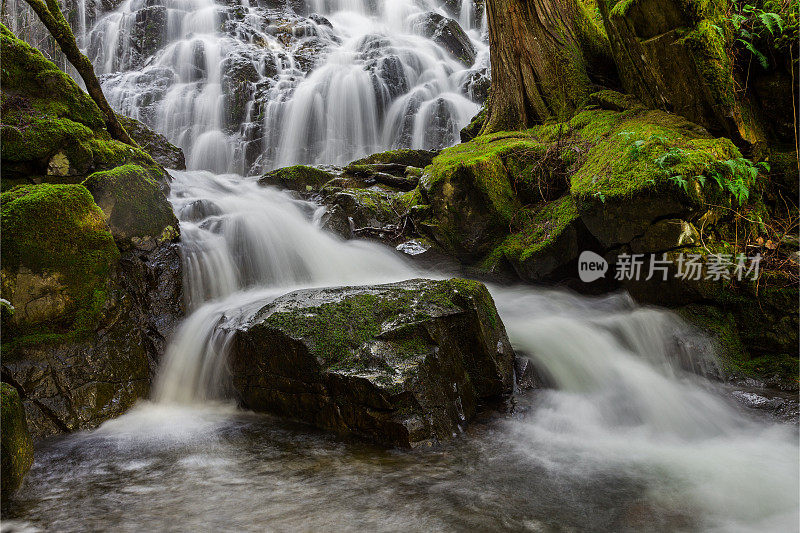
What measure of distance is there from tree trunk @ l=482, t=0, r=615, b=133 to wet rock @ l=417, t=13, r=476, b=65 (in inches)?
441

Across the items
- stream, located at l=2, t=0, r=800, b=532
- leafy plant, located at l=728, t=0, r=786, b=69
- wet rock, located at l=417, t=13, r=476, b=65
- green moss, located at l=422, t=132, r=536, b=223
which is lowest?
stream, located at l=2, t=0, r=800, b=532

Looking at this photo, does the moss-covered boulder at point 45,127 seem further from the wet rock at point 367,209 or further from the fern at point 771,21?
the fern at point 771,21

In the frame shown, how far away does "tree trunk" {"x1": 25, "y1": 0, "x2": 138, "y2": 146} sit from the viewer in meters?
5.73

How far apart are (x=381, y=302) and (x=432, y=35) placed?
19.6 m

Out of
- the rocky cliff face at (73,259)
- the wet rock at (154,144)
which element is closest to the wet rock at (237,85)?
the wet rock at (154,144)

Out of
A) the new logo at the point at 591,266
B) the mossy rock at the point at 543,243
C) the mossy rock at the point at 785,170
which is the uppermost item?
the mossy rock at the point at 785,170

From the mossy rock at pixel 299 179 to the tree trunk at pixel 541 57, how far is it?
3.73m

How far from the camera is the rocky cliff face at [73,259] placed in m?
3.75

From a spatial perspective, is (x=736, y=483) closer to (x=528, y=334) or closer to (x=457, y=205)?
(x=528, y=334)

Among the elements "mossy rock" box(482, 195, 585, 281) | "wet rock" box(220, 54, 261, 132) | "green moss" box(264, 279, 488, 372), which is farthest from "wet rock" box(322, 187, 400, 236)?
"wet rock" box(220, 54, 261, 132)

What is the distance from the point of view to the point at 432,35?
20.0 metres

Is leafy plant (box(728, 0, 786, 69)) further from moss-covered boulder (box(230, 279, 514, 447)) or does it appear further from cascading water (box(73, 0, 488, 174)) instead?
cascading water (box(73, 0, 488, 174))

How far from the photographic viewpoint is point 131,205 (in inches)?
197

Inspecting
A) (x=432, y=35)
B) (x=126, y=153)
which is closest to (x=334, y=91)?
(x=432, y=35)
